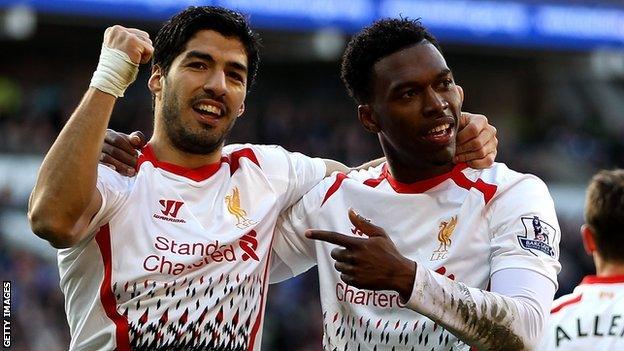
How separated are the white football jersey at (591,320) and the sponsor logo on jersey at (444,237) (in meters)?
1.15

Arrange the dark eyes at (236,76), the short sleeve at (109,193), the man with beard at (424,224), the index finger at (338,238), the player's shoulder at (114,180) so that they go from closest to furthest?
the index finger at (338,238) < the man with beard at (424,224) < the short sleeve at (109,193) < the player's shoulder at (114,180) < the dark eyes at (236,76)

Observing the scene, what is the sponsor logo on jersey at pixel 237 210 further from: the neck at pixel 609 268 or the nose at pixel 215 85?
the neck at pixel 609 268

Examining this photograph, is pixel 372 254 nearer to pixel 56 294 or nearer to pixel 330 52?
pixel 56 294

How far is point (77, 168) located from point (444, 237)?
5.02 feet

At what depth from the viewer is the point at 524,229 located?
4.34 metres

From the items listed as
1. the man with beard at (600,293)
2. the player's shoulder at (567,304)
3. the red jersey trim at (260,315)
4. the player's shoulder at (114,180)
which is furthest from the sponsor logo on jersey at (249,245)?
the player's shoulder at (567,304)

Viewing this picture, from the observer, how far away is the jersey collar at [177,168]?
15.7 feet

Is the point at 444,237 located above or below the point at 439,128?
below

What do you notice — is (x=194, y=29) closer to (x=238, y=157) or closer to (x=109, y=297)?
(x=238, y=157)

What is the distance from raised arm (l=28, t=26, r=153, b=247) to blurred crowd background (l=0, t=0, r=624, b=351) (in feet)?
27.9

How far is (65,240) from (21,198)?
11801 millimetres

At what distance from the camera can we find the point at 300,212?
5004 millimetres

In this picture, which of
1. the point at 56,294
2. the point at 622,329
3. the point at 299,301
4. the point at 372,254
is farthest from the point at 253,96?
the point at 372,254

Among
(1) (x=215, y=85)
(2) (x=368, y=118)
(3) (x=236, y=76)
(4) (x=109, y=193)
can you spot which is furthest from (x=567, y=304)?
(4) (x=109, y=193)
